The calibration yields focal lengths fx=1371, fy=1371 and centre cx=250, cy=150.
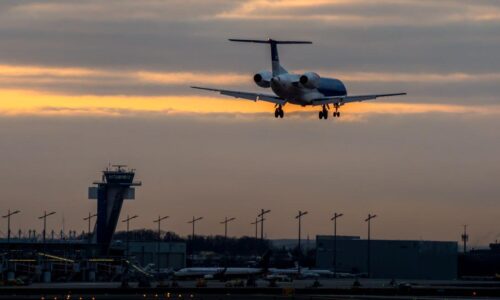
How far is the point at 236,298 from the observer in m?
167

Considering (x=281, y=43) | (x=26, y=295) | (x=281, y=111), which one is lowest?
(x=26, y=295)

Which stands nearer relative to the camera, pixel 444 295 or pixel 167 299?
pixel 167 299

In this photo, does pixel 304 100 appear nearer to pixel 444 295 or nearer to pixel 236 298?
pixel 236 298

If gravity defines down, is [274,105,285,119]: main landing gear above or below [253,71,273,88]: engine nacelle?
below

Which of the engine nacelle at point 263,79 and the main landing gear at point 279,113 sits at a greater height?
the engine nacelle at point 263,79

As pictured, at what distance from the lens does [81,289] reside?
194 metres

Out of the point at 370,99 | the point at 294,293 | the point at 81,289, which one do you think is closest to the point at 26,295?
the point at 81,289

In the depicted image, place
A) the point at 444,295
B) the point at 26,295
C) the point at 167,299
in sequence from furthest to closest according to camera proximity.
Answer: the point at 444,295, the point at 26,295, the point at 167,299

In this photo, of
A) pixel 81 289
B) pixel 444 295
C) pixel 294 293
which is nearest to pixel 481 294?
pixel 444 295

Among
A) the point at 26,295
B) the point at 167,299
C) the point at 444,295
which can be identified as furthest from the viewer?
the point at 444,295

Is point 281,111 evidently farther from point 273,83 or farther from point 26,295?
point 26,295

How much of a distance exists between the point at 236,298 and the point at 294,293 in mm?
22082

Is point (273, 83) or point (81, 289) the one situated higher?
point (273, 83)

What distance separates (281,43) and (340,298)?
35.0 metres
